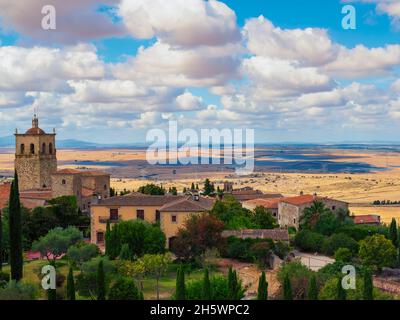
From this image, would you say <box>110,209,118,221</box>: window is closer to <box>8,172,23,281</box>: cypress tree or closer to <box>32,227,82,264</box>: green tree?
<box>32,227,82,264</box>: green tree

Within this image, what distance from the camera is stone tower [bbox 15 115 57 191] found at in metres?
70.1

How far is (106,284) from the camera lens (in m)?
A: 32.1

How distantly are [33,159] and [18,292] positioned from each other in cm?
4374

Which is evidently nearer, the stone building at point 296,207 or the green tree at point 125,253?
the green tree at point 125,253

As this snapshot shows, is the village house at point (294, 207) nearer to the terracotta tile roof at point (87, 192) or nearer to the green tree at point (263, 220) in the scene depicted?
the green tree at point (263, 220)

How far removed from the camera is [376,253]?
39.2 metres

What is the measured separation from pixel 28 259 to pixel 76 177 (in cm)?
1885

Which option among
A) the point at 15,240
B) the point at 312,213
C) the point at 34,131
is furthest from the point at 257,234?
the point at 34,131

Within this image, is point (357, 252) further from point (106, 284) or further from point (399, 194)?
point (399, 194)

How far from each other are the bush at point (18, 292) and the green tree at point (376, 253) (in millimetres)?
21271

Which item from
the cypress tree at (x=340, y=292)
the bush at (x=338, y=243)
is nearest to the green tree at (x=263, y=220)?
the bush at (x=338, y=243)

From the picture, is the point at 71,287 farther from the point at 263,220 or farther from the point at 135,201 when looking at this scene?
the point at 263,220

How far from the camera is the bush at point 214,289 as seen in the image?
29.6 meters
